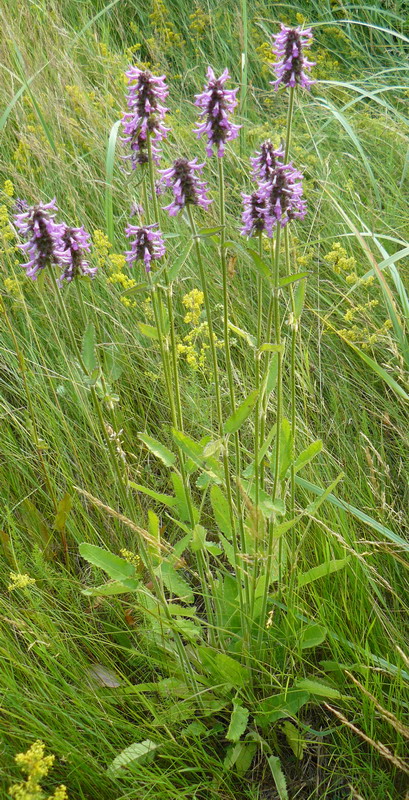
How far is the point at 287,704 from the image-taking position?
177 cm

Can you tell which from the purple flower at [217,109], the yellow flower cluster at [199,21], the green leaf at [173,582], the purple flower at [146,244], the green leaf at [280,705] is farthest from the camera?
the yellow flower cluster at [199,21]

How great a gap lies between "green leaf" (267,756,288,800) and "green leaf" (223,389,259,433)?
2.73 ft

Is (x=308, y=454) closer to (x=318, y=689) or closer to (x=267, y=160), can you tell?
(x=318, y=689)

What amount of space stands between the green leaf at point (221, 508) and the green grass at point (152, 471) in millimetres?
227

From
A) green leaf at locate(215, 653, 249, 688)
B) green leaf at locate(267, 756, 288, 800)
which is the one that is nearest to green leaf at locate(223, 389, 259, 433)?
green leaf at locate(215, 653, 249, 688)

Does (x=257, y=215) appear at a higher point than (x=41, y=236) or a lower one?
lower

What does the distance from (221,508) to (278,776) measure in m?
0.67

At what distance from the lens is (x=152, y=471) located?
8.80 ft

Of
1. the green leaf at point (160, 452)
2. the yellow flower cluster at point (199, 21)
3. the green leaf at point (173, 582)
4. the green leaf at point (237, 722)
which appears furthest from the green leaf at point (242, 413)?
the yellow flower cluster at point (199, 21)

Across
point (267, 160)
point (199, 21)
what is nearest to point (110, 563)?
point (267, 160)

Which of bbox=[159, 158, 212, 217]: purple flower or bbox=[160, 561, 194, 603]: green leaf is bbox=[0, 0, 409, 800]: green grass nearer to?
bbox=[160, 561, 194, 603]: green leaf

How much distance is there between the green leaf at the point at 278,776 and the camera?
5.46 ft

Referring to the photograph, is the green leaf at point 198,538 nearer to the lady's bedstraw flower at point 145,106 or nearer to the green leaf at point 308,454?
the green leaf at point 308,454

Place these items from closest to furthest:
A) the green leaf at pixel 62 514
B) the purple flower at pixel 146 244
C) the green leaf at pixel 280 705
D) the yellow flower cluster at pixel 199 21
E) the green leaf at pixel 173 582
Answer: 1. the purple flower at pixel 146 244
2. the green leaf at pixel 280 705
3. the green leaf at pixel 173 582
4. the green leaf at pixel 62 514
5. the yellow flower cluster at pixel 199 21
